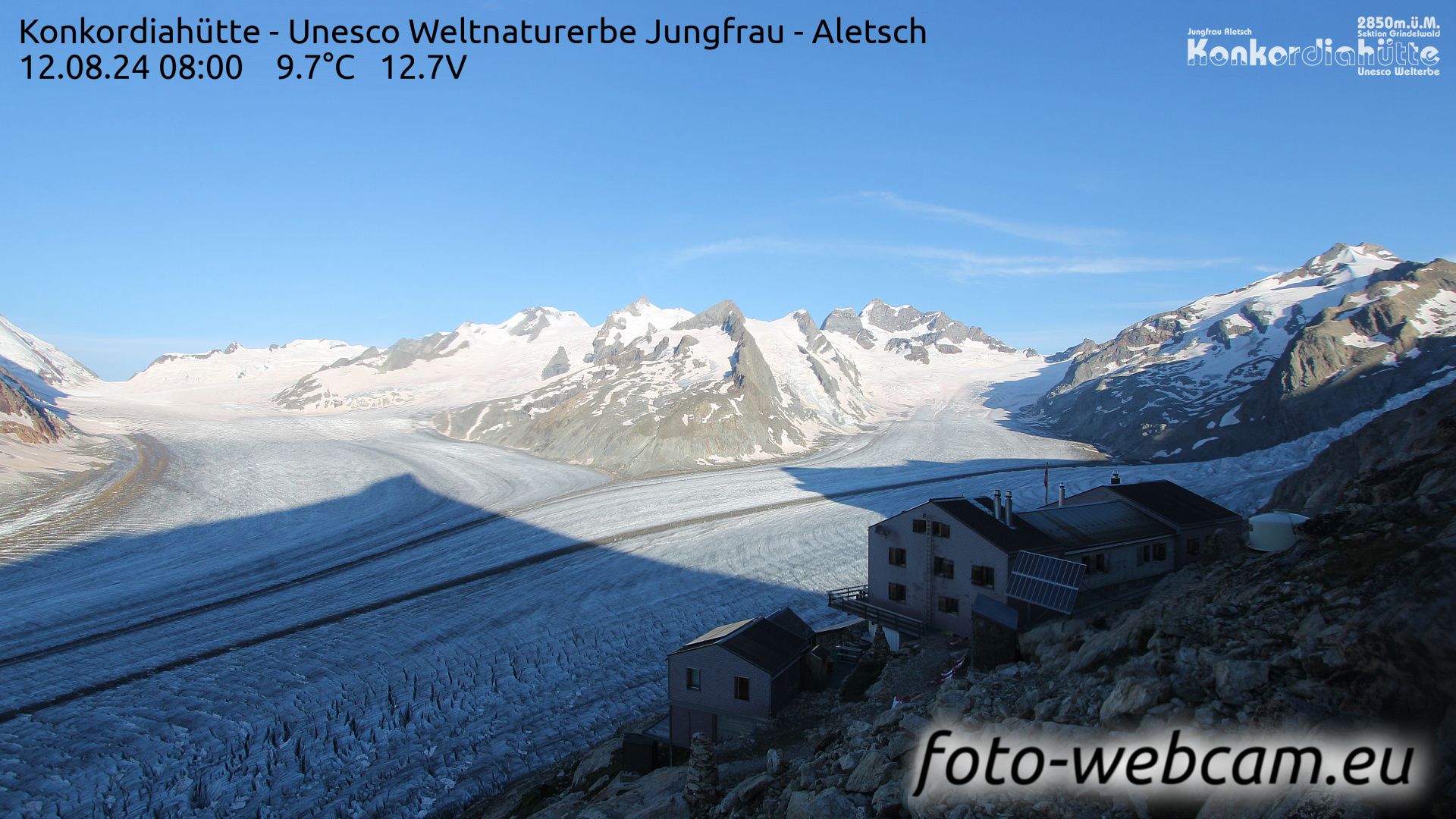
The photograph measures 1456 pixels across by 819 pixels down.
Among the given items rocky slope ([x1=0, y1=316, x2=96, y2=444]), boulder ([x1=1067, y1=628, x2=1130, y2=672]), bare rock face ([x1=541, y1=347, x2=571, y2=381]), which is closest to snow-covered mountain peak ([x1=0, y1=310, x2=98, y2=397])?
rocky slope ([x1=0, y1=316, x2=96, y2=444])

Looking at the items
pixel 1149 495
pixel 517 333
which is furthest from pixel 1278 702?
pixel 517 333

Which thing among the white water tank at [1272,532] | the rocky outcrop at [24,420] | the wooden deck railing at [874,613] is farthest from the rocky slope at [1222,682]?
the rocky outcrop at [24,420]

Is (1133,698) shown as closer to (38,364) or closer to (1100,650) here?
(1100,650)

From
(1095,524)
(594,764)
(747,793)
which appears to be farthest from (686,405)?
(747,793)

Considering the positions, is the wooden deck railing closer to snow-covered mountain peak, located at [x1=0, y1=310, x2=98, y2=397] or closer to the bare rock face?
the bare rock face

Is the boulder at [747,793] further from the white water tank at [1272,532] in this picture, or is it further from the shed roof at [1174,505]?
the shed roof at [1174,505]
